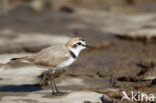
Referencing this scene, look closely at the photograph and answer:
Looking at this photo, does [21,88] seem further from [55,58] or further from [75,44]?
[75,44]

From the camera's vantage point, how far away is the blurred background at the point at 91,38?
7180mm

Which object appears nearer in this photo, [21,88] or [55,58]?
[55,58]

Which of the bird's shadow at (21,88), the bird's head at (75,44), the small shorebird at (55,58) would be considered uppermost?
the bird's head at (75,44)

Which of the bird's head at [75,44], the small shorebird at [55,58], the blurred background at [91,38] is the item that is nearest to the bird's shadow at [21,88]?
the blurred background at [91,38]

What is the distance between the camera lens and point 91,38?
10.1 m

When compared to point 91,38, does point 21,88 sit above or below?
below

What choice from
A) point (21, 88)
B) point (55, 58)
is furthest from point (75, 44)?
point (21, 88)

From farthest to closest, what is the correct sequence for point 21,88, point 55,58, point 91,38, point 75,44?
point 91,38, point 21,88, point 75,44, point 55,58

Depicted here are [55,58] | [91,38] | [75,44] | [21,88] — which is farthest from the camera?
[91,38]

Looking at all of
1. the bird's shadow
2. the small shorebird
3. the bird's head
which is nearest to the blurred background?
the bird's shadow

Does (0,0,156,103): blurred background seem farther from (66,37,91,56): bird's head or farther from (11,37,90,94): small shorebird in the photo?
(66,37,91,56): bird's head

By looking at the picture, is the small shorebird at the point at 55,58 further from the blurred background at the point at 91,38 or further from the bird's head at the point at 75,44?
the blurred background at the point at 91,38

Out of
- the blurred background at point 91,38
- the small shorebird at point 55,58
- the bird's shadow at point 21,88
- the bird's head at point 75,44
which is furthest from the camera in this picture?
the blurred background at point 91,38

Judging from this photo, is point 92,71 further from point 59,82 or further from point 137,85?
point 137,85
